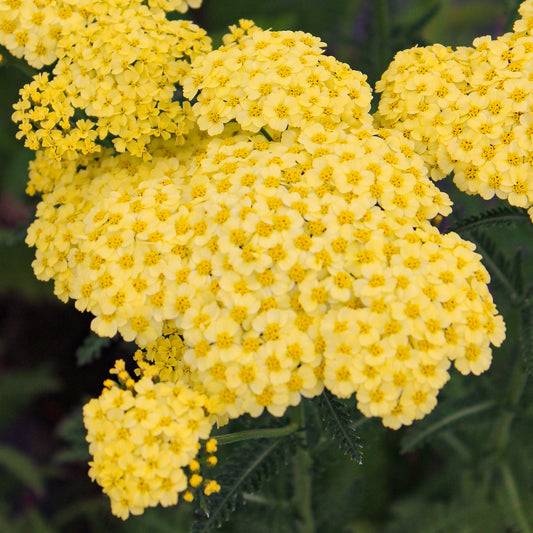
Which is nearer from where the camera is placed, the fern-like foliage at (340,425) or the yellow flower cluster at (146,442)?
the yellow flower cluster at (146,442)

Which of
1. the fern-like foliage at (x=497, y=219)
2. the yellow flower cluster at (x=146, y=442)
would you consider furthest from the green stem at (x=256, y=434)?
the fern-like foliage at (x=497, y=219)

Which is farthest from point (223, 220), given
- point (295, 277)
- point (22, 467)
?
point (22, 467)

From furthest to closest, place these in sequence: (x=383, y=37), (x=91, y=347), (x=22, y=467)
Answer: (x=22, y=467) < (x=383, y=37) < (x=91, y=347)

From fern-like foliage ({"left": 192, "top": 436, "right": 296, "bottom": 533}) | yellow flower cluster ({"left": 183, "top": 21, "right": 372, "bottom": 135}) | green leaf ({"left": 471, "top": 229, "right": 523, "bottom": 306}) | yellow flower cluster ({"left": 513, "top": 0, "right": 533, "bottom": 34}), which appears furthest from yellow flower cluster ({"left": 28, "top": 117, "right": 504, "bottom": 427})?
yellow flower cluster ({"left": 513, "top": 0, "right": 533, "bottom": 34})

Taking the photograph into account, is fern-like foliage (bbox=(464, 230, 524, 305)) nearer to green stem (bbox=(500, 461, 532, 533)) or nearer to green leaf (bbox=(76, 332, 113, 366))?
green stem (bbox=(500, 461, 532, 533))

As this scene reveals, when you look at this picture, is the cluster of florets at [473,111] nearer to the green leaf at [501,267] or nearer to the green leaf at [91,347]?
the green leaf at [501,267]

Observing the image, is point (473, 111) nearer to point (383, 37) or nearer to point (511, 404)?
point (511, 404)
